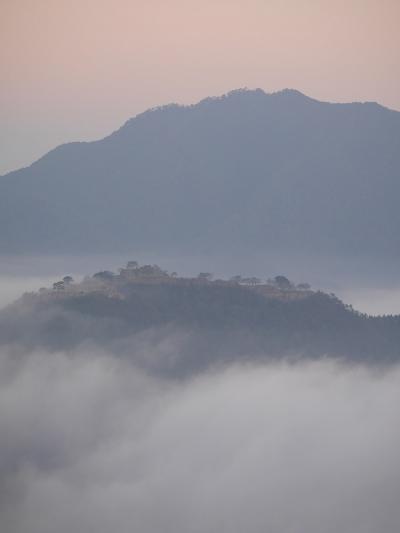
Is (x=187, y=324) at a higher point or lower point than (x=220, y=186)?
lower

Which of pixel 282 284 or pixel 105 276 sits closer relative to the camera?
pixel 105 276

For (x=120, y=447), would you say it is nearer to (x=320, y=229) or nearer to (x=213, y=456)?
(x=213, y=456)

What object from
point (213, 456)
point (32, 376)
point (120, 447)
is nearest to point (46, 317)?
point (32, 376)

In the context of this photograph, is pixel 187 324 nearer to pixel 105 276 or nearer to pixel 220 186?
pixel 105 276

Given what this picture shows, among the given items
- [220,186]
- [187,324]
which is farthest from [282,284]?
[220,186]

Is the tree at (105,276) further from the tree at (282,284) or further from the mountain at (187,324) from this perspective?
the tree at (282,284)

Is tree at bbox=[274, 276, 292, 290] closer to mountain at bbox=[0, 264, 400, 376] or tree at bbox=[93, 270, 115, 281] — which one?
mountain at bbox=[0, 264, 400, 376]

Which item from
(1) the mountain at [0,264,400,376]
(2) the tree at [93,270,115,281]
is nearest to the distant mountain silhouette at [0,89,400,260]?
(2) the tree at [93,270,115,281]
